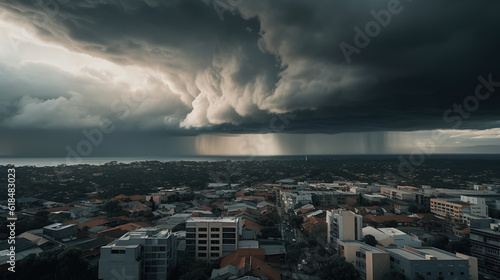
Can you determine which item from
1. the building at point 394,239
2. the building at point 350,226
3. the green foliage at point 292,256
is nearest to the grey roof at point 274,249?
the green foliage at point 292,256

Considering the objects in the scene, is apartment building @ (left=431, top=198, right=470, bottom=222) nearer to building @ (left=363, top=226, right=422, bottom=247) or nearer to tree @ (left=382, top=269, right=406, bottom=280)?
building @ (left=363, top=226, right=422, bottom=247)

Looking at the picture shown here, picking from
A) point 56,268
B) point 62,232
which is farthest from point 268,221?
point 56,268

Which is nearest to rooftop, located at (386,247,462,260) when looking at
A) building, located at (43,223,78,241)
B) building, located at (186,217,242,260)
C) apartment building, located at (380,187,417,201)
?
building, located at (186,217,242,260)

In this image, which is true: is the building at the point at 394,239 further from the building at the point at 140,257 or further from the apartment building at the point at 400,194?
the apartment building at the point at 400,194

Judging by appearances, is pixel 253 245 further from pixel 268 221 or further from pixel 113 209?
pixel 113 209

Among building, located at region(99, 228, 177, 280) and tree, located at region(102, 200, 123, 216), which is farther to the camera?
tree, located at region(102, 200, 123, 216)

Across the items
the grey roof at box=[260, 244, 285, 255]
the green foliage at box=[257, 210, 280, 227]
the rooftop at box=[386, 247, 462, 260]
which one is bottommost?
the grey roof at box=[260, 244, 285, 255]

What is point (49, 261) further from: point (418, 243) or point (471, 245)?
point (471, 245)

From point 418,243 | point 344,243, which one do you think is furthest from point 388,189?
point 344,243
